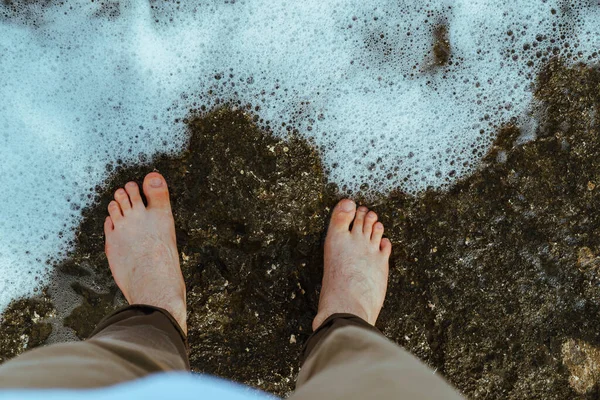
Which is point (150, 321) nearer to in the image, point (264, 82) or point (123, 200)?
point (123, 200)

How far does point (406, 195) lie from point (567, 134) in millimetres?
542


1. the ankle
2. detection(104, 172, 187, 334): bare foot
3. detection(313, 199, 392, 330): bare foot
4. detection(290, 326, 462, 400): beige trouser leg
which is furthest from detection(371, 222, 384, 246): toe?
detection(104, 172, 187, 334): bare foot

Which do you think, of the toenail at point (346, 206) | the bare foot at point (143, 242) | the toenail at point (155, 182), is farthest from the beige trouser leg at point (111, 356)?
the toenail at point (346, 206)

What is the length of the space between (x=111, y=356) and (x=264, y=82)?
91cm

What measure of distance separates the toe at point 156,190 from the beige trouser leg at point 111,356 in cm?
32

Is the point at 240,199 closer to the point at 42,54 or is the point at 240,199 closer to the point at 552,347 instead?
the point at 42,54

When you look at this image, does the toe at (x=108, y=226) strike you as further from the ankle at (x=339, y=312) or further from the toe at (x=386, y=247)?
the toe at (x=386, y=247)

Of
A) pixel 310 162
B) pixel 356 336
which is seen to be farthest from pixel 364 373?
pixel 310 162

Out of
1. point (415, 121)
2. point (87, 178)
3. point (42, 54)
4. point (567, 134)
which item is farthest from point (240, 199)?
point (567, 134)

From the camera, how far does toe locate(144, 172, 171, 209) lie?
1418mm

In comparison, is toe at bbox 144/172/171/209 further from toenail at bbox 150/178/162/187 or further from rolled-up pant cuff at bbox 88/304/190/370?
rolled-up pant cuff at bbox 88/304/190/370

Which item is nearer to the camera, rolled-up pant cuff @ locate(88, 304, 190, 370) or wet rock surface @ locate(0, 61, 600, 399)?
rolled-up pant cuff @ locate(88, 304, 190, 370)

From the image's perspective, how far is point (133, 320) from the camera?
1.23 metres

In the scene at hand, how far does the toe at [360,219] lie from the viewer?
1.48m
